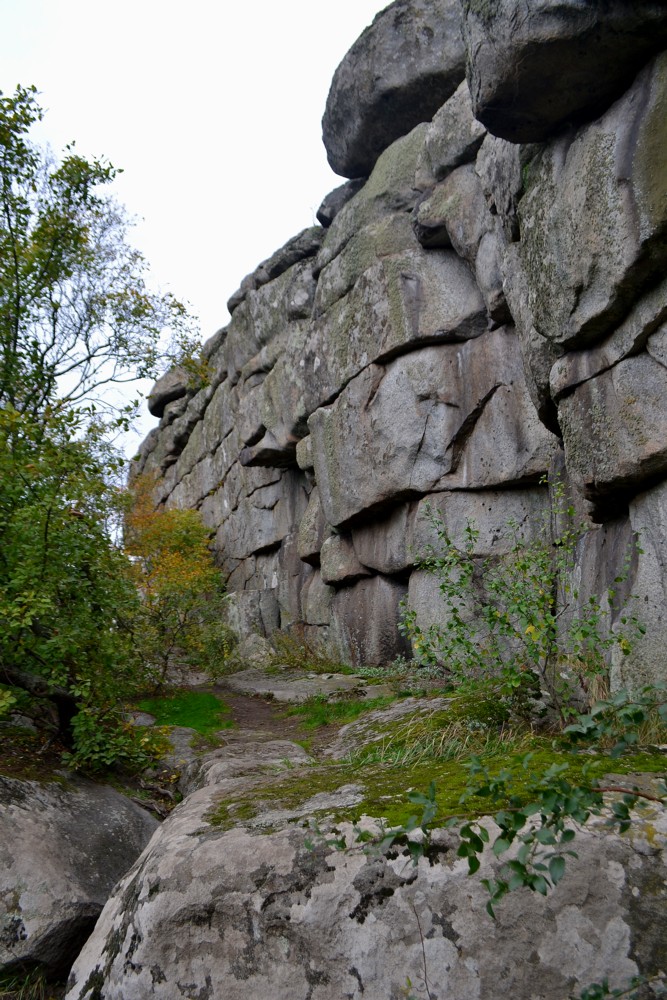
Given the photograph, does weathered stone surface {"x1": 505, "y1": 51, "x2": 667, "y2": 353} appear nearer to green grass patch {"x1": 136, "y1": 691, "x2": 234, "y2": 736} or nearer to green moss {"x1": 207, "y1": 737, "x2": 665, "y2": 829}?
green moss {"x1": 207, "y1": 737, "x2": 665, "y2": 829}

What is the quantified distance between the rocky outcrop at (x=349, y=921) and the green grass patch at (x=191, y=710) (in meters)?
6.02

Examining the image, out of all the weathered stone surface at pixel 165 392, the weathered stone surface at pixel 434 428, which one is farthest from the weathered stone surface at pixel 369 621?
the weathered stone surface at pixel 165 392

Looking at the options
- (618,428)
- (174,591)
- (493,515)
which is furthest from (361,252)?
(618,428)

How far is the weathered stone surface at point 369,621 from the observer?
1452cm

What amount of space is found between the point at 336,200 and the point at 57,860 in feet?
52.5

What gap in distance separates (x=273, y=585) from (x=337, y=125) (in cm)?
1195

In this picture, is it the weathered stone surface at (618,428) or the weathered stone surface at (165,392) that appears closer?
the weathered stone surface at (618,428)

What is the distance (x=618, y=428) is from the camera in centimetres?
725

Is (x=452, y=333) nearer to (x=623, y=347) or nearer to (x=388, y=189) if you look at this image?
(x=388, y=189)

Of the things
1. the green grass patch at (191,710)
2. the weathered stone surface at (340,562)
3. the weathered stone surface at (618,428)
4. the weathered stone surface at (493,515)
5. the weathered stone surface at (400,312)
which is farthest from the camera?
the weathered stone surface at (340,562)

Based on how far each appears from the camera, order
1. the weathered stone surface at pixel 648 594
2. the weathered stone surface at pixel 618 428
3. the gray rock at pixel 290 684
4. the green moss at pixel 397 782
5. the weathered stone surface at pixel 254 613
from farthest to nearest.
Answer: the weathered stone surface at pixel 254 613 < the gray rock at pixel 290 684 < the weathered stone surface at pixel 618 428 < the weathered stone surface at pixel 648 594 < the green moss at pixel 397 782

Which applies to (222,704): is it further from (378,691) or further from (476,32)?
(476,32)

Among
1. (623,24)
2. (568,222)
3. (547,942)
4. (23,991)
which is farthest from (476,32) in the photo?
(23,991)

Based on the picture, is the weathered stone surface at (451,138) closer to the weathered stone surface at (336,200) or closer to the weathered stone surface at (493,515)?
the weathered stone surface at (336,200)
